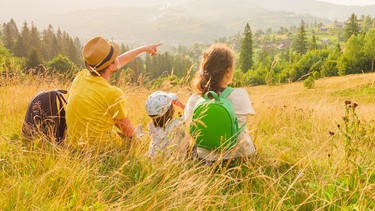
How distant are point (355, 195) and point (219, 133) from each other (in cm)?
123

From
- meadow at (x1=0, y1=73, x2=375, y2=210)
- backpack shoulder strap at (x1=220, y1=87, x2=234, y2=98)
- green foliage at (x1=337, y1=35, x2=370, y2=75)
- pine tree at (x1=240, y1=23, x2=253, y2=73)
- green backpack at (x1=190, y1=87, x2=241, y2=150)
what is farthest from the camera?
pine tree at (x1=240, y1=23, x2=253, y2=73)

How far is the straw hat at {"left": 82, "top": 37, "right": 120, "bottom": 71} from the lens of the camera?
11.1 feet

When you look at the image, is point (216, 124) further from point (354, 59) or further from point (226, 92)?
point (354, 59)

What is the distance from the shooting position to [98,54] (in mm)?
3387

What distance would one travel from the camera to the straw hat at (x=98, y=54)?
11.1 ft

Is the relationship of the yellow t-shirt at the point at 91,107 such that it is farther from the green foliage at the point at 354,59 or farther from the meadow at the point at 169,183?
the green foliage at the point at 354,59

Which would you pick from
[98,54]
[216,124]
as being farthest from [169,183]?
[98,54]

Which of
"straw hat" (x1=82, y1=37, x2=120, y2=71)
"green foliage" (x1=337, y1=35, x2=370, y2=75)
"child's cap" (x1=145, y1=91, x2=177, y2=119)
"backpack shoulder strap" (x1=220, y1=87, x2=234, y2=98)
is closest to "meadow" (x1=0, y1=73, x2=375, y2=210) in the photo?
"child's cap" (x1=145, y1=91, x2=177, y2=119)

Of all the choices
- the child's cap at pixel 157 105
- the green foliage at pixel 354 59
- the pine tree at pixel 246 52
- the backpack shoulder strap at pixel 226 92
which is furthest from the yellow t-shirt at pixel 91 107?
the pine tree at pixel 246 52

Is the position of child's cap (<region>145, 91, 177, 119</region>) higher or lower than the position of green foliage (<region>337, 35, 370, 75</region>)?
higher

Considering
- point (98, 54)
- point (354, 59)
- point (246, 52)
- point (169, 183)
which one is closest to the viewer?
point (169, 183)

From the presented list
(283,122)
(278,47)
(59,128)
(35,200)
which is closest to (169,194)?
(35,200)

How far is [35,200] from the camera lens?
1.84 metres

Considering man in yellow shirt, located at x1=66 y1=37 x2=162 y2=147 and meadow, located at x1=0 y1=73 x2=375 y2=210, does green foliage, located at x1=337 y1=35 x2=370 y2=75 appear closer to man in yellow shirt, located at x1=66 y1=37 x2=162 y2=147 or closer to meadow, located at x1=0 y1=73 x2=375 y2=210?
man in yellow shirt, located at x1=66 y1=37 x2=162 y2=147
